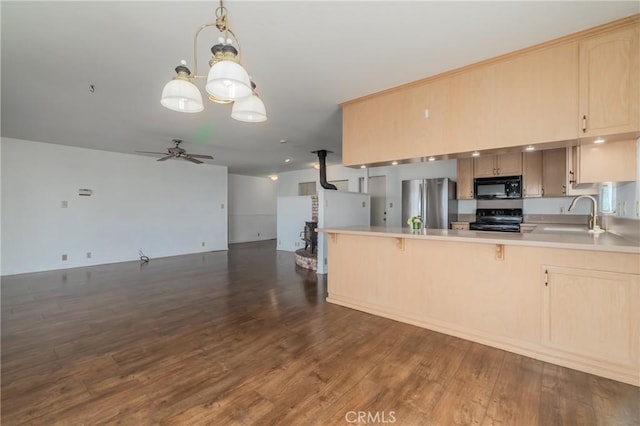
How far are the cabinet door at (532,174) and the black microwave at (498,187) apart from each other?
0.10m

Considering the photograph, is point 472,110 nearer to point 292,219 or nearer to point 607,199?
point 607,199

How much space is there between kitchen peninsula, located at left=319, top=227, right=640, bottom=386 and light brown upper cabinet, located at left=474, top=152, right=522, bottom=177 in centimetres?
268

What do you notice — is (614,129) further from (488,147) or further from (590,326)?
(590,326)

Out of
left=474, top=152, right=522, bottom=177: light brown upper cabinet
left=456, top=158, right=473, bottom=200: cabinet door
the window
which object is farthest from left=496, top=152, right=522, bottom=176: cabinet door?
the window

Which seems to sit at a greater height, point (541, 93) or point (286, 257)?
point (541, 93)

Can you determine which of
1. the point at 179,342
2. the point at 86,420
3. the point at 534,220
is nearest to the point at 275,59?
the point at 179,342

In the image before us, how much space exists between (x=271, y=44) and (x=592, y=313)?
323cm

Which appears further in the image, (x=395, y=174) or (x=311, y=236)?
(x=395, y=174)

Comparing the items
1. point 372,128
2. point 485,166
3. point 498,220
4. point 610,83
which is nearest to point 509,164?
point 485,166

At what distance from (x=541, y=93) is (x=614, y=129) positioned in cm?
58

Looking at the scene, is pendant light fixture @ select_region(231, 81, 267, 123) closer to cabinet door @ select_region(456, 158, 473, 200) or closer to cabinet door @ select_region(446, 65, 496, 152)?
cabinet door @ select_region(446, 65, 496, 152)

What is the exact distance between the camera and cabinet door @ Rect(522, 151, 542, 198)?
15.4 feet

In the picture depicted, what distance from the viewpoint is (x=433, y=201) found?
5.88 metres

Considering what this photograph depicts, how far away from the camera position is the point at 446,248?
269 centimetres
